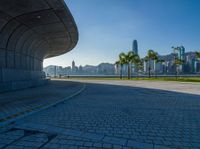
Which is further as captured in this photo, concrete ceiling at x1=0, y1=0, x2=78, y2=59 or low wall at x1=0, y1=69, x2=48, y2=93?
low wall at x1=0, y1=69, x2=48, y2=93

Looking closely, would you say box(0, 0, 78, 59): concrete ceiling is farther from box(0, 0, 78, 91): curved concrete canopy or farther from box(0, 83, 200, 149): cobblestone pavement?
box(0, 83, 200, 149): cobblestone pavement

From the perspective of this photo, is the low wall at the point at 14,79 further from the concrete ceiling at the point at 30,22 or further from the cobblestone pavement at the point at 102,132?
the cobblestone pavement at the point at 102,132

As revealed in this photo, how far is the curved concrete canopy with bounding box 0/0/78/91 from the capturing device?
10789mm

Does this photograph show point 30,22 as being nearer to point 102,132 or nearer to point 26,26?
point 26,26

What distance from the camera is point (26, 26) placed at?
48.9 ft

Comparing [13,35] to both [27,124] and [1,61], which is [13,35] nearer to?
[1,61]

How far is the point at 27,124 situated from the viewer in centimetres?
570

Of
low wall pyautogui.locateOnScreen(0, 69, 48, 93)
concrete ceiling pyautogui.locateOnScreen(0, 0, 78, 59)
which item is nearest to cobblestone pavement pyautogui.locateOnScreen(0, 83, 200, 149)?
concrete ceiling pyautogui.locateOnScreen(0, 0, 78, 59)

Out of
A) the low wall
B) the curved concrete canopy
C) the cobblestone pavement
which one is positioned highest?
the curved concrete canopy

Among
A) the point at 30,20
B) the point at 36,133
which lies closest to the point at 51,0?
the point at 30,20

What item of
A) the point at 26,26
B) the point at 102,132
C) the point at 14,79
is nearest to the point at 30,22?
the point at 26,26

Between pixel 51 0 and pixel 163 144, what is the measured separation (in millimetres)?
10082

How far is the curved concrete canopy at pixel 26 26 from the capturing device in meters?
10.8

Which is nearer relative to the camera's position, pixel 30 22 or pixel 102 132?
pixel 102 132
